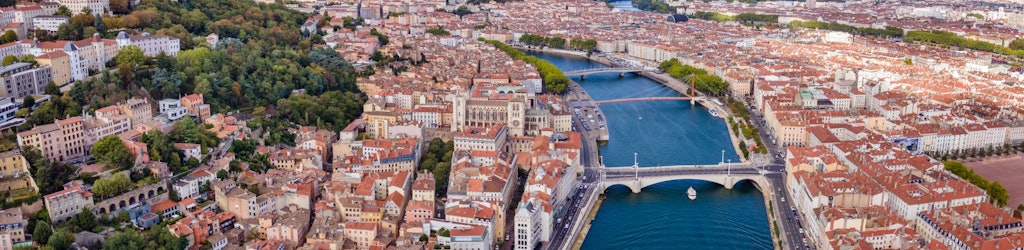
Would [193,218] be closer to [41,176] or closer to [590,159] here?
[41,176]

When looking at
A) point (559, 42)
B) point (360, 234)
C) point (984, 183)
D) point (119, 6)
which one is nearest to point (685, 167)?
point (984, 183)

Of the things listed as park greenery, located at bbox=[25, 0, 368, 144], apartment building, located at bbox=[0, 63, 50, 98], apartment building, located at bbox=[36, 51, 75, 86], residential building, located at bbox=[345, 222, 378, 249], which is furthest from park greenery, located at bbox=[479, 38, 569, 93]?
residential building, located at bbox=[345, 222, 378, 249]

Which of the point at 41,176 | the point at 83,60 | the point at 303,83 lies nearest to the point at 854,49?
the point at 303,83

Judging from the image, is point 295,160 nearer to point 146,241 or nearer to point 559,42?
point 146,241

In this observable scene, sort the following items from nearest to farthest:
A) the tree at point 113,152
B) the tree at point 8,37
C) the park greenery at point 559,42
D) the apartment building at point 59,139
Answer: the apartment building at point 59,139 < the tree at point 113,152 < the tree at point 8,37 < the park greenery at point 559,42

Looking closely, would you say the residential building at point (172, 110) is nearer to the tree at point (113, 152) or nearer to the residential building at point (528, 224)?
the tree at point (113, 152)

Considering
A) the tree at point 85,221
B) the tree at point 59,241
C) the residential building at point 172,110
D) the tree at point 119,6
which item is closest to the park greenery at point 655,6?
the tree at point 119,6
